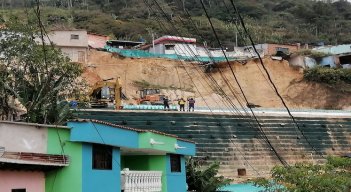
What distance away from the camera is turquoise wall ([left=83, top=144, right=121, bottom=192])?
10.6 m

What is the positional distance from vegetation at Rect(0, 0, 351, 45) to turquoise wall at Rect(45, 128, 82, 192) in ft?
147

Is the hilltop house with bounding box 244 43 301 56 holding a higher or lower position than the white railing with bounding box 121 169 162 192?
higher

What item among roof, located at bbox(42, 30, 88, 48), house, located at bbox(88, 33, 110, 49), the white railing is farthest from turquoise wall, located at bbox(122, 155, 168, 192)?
house, located at bbox(88, 33, 110, 49)

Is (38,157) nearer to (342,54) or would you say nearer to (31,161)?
(31,161)

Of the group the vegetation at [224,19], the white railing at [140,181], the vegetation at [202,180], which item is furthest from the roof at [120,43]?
the white railing at [140,181]

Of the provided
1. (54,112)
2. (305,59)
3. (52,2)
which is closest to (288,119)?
(305,59)

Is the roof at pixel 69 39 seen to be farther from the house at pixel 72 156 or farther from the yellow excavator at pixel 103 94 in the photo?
the house at pixel 72 156

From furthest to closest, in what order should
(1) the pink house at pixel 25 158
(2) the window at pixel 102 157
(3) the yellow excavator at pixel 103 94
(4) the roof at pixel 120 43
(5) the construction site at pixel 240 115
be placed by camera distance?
(4) the roof at pixel 120 43, (3) the yellow excavator at pixel 103 94, (5) the construction site at pixel 240 115, (2) the window at pixel 102 157, (1) the pink house at pixel 25 158

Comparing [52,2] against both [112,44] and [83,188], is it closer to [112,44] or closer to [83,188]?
[112,44]

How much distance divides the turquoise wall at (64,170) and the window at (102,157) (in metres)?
0.67

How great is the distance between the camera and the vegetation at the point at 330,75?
46.0 m

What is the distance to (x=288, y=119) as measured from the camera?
109 ft

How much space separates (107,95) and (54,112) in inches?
825

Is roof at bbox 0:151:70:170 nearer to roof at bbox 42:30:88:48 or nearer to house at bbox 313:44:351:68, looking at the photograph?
roof at bbox 42:30:88:48
